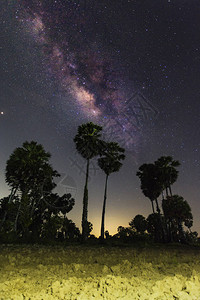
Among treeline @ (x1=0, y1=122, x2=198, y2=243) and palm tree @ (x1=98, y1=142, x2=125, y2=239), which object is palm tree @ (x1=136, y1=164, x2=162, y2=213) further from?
palm tree @ (x1=98, y1=142, x2=125, y2=239)

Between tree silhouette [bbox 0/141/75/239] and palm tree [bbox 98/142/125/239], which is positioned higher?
palm tree [bbox 98/142/125/239]

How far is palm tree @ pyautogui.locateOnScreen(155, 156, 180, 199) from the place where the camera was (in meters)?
34.6

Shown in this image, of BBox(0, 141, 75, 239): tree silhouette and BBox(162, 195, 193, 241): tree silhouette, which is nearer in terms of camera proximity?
BBox(0, 141, 75, 239): tree silhouette

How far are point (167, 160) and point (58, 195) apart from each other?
2382 centimetres

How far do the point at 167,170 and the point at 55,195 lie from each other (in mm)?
23287

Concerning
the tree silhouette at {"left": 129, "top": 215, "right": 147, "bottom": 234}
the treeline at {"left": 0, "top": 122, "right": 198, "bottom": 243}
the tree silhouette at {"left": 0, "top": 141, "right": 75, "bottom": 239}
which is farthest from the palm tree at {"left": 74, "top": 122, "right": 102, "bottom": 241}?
the tree silhouette at {"left": 129, "top": 215, "right": 147, "bottom": 234}

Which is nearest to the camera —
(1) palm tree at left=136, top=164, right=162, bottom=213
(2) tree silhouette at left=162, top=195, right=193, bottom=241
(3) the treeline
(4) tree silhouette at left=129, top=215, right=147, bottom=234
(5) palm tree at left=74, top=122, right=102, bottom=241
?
(3) the treeline

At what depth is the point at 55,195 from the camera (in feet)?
123

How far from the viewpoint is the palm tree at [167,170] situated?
34.6 meters

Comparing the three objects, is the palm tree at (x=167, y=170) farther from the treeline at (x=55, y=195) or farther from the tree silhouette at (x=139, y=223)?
the tree silhouette at (x=139, y=223)

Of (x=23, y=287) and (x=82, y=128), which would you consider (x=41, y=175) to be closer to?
(x=82, y=128)

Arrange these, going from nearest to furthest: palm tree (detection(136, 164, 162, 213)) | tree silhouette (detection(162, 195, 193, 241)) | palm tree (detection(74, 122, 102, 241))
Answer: palm tree (detection(74, 122, 102, 241))
tree silhouette (detection(162, 195, 193, 241))
palm tree (detection(136, 164, 162, 213))

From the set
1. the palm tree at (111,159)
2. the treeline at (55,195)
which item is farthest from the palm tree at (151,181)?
the palm tree at (111,159)

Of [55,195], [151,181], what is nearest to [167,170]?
[151,181]
